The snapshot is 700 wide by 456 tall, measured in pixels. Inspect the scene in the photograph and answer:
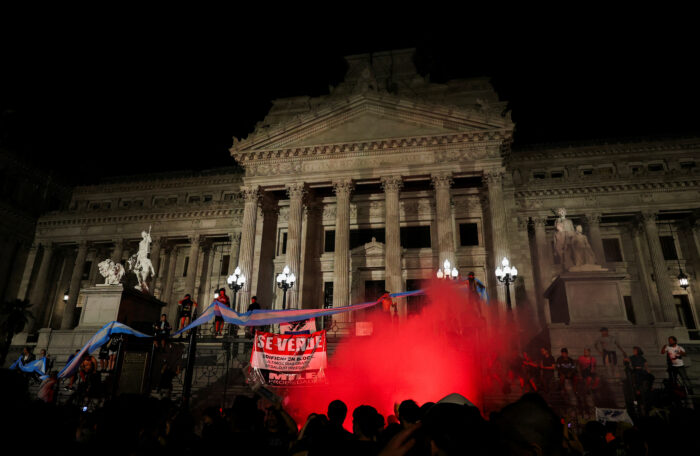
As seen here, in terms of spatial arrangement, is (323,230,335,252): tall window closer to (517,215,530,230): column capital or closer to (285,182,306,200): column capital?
(285,182,306,200): column capital

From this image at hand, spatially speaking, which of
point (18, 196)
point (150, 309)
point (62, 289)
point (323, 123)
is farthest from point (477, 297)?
point (18, 196)

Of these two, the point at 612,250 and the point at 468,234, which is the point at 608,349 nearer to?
the point at 468,234

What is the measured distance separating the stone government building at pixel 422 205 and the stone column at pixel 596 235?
80mm

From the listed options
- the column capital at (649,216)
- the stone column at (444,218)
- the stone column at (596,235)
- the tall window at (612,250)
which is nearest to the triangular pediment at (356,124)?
the stone column at (444,218)

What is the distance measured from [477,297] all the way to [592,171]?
23.1m

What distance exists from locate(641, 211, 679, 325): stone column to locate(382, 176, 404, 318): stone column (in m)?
17.4

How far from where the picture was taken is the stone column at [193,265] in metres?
35.2

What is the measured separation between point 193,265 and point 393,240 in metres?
18.8

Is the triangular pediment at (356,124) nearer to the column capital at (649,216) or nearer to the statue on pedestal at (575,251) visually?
the statue on pedestal at (575,251)

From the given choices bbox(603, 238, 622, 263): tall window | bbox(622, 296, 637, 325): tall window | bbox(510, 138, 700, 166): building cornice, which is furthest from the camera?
bbox(510, 138, 700, 166): building cornice

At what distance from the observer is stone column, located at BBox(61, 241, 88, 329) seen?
35031 mm

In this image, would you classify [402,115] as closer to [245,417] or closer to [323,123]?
[323,123]

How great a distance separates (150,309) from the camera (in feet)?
61.4

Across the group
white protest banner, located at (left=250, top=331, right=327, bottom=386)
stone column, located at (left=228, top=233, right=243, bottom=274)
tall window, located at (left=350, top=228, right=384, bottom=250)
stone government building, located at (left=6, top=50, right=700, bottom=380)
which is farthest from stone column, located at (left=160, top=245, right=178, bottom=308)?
white protest banner, located at (left=250, top=331, right=327, bottom=386)
